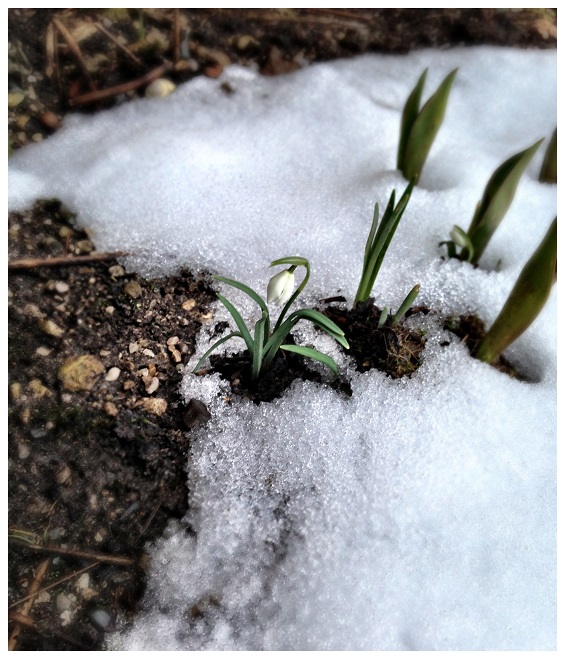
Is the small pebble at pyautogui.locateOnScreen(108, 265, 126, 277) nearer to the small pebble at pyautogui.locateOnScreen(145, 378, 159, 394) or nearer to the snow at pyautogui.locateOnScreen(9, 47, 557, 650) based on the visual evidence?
the snow at pyautogui.locateOnScreen(9, 47, 557, 650)

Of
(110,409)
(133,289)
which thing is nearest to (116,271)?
(133,289)

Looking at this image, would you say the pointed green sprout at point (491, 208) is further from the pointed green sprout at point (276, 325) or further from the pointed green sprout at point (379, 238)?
the pointed green sprout at point (276, 325)

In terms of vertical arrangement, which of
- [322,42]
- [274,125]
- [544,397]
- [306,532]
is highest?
[322,42]

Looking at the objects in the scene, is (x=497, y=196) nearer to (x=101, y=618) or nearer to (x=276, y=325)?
(x=276, y=325)

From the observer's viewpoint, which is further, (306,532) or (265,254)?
(265,254)

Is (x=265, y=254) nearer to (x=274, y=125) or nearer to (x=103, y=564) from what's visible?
(x=274, y=125)

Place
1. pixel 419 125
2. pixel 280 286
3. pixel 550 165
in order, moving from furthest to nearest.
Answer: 1. pixel 550 165
2. pixel 419 125
3. pixel 280 286

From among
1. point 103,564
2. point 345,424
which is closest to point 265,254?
point 345,424
